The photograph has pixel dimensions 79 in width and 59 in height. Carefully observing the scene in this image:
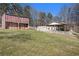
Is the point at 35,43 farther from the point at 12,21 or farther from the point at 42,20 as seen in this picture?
the point at 12,21

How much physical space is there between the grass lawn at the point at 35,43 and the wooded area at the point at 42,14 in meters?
0.16

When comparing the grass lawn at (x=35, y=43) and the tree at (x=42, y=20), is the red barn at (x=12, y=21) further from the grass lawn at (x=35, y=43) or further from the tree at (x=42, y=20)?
the tree at (x=42, y=20)

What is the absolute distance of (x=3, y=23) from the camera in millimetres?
2686

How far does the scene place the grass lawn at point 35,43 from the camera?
2.59m

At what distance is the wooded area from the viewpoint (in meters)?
2.62

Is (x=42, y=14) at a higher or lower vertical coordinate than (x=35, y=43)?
higher

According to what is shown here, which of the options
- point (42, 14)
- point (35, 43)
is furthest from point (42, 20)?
point (35, 43)

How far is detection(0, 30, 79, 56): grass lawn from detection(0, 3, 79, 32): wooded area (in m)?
0.16

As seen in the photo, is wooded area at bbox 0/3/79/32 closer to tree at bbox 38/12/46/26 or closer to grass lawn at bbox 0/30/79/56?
tree at bbox 38/12/46/26

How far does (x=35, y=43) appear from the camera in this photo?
2.63 m

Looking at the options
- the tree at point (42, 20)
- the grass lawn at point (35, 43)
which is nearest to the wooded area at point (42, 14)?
the tree at point (42, 20)

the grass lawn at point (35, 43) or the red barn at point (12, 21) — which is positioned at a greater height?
the red barn at point (12, 21)

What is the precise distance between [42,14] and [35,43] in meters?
0.41

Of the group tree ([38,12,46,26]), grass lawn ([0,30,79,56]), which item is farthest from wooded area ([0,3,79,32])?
grass lawn ([0,30,79,56])
